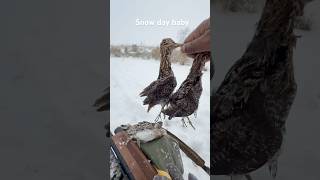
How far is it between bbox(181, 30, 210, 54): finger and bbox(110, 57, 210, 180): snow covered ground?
106 millimetres

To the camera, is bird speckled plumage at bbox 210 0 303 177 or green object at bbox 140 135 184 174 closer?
bird speckled plumage at bbox 210 0 303 177

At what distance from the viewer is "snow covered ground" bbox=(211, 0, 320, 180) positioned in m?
2.54

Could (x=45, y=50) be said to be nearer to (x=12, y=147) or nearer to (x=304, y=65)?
(x=12, y=147)

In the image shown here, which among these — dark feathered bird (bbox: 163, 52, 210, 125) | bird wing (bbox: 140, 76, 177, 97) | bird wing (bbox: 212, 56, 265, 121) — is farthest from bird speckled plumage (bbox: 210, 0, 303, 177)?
bird wing (bbox: 140, 76, 177, 97)

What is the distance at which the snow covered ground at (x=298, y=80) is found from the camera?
254 centimetres

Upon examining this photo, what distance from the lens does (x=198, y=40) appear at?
2561mm

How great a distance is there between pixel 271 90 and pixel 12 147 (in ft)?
4.95

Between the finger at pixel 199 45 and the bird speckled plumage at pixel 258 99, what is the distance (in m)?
0.20

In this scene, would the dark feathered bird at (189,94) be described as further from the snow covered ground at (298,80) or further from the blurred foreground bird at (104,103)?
the blurred foreground bird at (104,103)

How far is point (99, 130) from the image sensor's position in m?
2.70

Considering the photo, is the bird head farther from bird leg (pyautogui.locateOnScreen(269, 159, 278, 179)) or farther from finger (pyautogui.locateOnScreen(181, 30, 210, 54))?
bird leg (pyautogui.locateOnScreen(269, 159, 278, 179))

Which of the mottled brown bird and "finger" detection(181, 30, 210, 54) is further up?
"finger" detection(181, 30, 210, 54)

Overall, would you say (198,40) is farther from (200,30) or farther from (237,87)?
(237,87)

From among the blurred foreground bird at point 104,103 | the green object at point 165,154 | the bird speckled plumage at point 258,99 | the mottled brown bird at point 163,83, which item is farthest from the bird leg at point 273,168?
the blurred foreground bird at point 104,103
